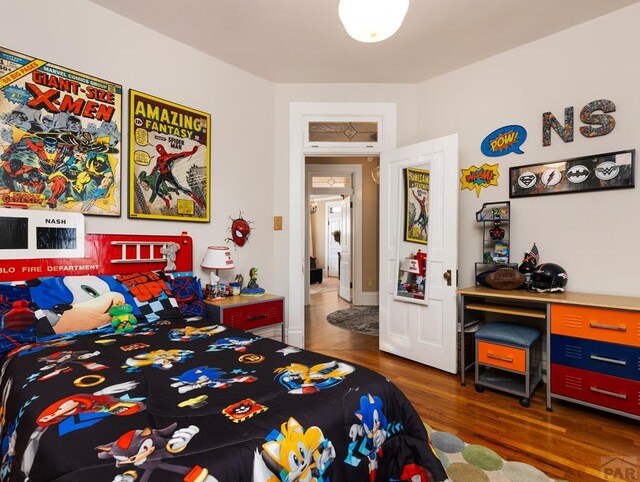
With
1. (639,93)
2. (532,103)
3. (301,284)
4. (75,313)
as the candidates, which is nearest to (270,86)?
(301,284)

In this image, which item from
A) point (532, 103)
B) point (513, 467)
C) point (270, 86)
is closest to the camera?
point (513, 467)

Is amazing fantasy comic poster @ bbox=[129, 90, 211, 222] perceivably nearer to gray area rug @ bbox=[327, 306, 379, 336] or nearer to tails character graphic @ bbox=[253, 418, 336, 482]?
tails character graphic @ bbox=[253, 418, 336, 482]

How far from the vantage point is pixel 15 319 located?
1.92 m

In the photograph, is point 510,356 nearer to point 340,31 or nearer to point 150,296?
point 150,296

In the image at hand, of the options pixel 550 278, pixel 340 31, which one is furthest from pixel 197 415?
pixel 340 31

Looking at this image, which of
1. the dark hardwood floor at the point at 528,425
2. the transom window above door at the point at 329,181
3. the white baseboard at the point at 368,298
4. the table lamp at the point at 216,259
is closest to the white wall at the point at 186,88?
the table lamp at the point at 216,259

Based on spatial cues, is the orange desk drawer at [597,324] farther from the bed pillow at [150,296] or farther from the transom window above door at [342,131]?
the bed pillow at [150,296]

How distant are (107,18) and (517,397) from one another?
167 inches

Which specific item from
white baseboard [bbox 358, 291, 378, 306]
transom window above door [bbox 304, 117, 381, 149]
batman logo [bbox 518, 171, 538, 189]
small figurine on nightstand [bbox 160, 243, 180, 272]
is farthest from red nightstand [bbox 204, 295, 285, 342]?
white baseboard [bbox 358, 291, 378, 306]

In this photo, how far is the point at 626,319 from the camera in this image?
225 cm

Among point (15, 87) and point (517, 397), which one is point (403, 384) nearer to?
point (517, 397)

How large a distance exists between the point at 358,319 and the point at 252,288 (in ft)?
8.37

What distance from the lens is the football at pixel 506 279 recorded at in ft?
9.61

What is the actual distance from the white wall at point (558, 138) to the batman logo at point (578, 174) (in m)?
0.12
